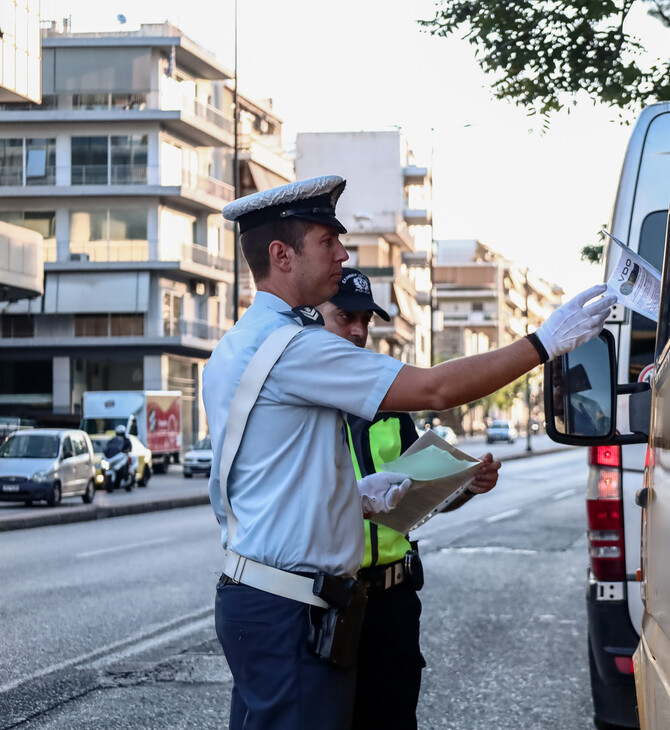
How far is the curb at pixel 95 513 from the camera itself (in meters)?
20.4

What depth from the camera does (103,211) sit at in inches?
2219

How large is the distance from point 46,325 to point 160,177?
7.96m

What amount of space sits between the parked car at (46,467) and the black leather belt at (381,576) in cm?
2126

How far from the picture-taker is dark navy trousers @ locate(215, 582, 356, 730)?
2.99 m

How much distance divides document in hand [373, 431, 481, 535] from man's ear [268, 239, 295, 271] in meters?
0.75

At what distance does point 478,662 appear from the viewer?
8.28m

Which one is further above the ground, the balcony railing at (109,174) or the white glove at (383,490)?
the balcony railing at (109,174)

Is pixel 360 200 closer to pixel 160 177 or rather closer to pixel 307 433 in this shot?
pixel 160 177

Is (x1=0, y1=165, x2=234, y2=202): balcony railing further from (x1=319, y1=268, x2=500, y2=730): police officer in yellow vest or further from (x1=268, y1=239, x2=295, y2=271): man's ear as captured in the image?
(x1=268, y1=239, x2=295, y2=271): man's ear

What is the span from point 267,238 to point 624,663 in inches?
117

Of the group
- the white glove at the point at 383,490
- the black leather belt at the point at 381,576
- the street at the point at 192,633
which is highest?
the white glove at the point at 383,490

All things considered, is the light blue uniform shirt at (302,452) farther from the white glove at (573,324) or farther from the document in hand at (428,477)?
the document in hand at (428,477)

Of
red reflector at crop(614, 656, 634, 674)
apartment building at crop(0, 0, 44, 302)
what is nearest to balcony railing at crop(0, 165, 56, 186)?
apartment building at crop(0, 0, 44, 302)

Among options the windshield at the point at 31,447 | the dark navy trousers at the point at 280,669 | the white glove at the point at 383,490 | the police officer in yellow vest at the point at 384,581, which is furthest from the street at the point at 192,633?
the windshield at the point at 31,447
